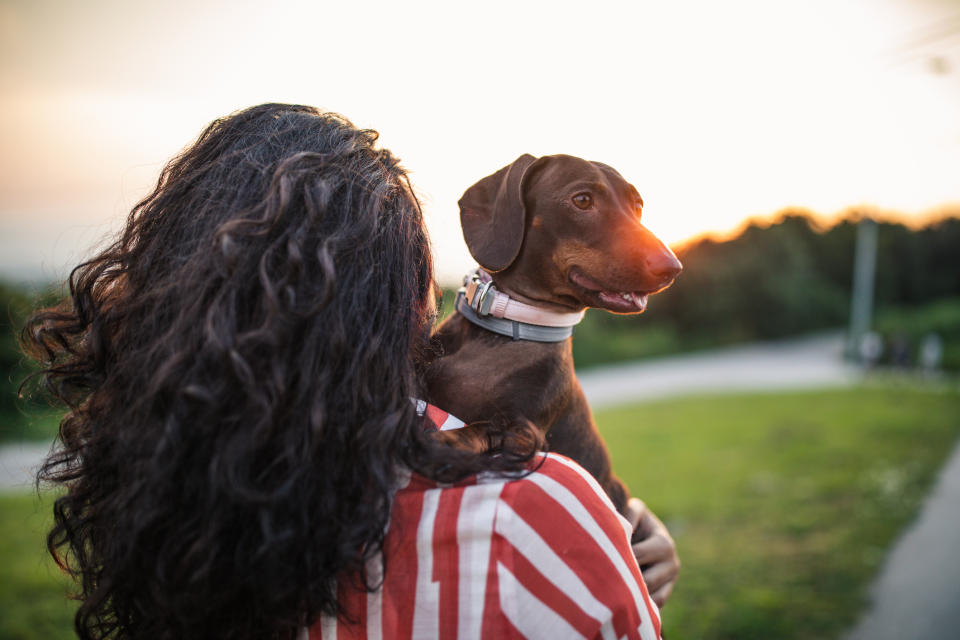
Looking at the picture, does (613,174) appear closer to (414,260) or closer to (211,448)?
(414,260)

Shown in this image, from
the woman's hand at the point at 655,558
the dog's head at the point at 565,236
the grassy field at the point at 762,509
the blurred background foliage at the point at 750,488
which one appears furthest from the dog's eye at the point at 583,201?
the grassy field at the point at 762,509

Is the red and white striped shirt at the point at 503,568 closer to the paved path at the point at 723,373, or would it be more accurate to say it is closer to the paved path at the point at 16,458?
the paved path at the point at 16,458

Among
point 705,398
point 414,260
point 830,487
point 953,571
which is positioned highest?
point 414,260

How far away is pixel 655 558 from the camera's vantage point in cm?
180

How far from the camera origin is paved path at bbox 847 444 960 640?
182 inches

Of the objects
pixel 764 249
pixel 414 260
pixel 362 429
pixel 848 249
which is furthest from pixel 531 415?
pixel 848 249

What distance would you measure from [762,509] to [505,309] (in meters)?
6.87

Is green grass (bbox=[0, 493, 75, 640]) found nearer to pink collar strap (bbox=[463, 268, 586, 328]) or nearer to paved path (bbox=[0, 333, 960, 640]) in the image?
paved path (bbox=[0, 333, 960, 640])

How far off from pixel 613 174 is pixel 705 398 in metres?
15.9

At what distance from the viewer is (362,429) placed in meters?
1.15

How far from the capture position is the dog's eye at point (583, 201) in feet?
6.66

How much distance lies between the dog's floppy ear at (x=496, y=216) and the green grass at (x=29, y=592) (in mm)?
3195

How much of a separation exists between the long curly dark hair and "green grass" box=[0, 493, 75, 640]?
3128mm

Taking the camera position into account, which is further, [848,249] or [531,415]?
[848,249]
